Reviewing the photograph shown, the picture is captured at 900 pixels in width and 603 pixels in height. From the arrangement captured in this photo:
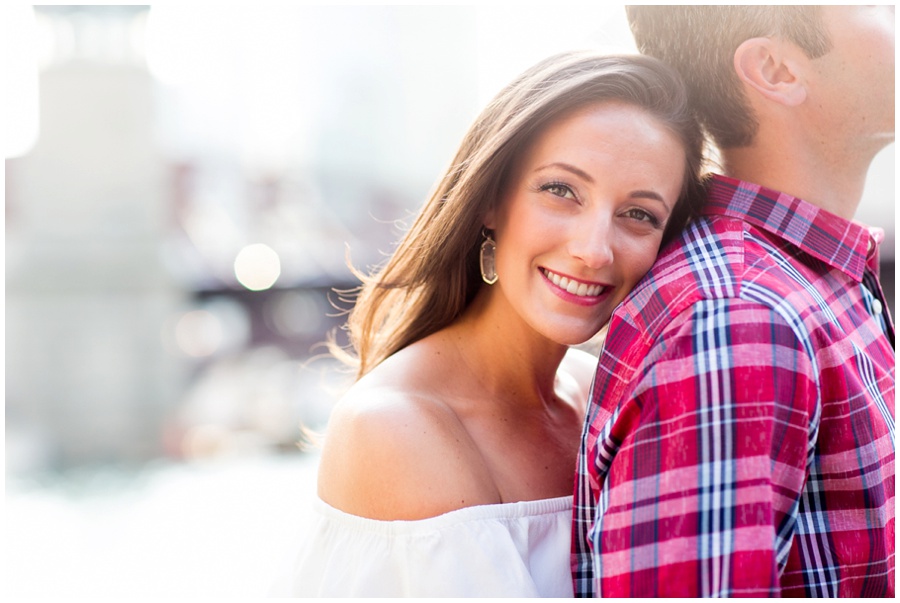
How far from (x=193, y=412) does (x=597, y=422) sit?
791 inches

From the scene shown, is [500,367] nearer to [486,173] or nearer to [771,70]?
[486,173]

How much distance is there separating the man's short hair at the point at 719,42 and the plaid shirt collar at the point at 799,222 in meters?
0.11

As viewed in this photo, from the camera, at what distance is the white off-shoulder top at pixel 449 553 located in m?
1.27

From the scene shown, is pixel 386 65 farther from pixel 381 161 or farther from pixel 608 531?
pixel 608 531

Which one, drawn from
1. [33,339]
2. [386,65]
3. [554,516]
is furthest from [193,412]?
[386,65]

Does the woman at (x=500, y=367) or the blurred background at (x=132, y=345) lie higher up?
the woman at (x=500, y=367)

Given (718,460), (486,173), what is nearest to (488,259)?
(486,173)

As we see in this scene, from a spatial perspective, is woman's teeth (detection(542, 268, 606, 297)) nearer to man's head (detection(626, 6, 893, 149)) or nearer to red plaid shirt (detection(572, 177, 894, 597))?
red plaid shirt (detection(572, 177, 894, 597))

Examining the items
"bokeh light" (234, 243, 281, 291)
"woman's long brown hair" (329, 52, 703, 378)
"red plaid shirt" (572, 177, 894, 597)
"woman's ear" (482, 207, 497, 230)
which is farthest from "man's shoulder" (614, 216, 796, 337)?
"bokeh light" (234, 243, 281, 291)

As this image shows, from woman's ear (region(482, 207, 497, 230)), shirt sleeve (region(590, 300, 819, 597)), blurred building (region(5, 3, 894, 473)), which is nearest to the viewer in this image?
shirt sleeve (region(590, 300, 819, 597))

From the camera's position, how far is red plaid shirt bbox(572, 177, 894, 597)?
1.03 meters

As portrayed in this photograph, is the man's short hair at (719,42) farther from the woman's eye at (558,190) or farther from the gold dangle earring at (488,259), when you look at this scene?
the gold dangle earring at (488,259)

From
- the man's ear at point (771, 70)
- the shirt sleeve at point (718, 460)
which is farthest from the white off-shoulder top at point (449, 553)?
the man's ear at point (771, 70)

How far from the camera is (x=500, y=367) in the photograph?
156 centimetres
